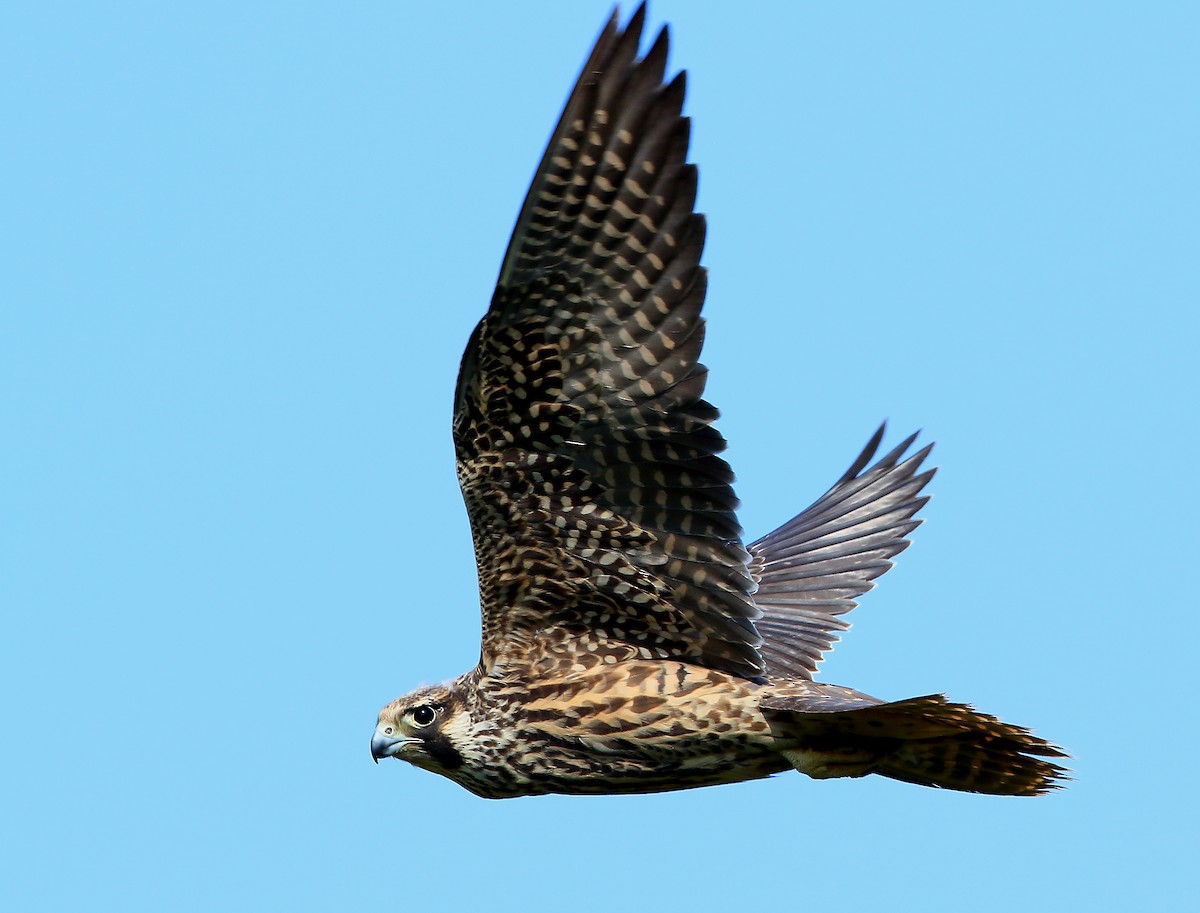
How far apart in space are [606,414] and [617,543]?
691 millimetres

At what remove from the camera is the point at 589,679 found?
849 cm

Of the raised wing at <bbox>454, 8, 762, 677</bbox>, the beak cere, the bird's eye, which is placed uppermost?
the raised wing at <bbox>454, 8, 762, 677</bbox>

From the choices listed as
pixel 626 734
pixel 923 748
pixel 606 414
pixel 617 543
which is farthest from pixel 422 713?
pixel 923 748

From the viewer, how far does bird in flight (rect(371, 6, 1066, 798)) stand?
7.84 metres

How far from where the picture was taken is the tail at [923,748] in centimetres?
791

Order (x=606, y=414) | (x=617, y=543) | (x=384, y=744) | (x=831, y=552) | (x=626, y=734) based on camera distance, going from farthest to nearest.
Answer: (x=831, y=552)
(x=384, y=744)
(x=617, y=543)
(x=626, y=734)
(x=606, y=414)

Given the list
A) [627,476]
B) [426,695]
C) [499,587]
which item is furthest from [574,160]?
[426,695]

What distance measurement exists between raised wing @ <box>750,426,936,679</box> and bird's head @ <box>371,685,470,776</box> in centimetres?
222

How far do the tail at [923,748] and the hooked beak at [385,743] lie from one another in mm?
1811

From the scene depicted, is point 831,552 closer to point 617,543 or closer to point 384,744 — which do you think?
point 617,543

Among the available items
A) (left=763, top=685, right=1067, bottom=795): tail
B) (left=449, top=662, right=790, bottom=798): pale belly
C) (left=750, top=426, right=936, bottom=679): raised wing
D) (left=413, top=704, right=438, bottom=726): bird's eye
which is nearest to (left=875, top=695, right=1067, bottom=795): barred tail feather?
(left=763, top=685, right=1067, bottom=795): tail

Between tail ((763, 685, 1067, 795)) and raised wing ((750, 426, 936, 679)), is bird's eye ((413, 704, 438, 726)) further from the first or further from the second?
raised wing ((750, 426, 936, 679))

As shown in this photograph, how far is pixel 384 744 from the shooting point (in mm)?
8773

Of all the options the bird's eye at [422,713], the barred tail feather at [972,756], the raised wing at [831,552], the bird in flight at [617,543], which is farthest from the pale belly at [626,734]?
the raised wing at [831,552]
